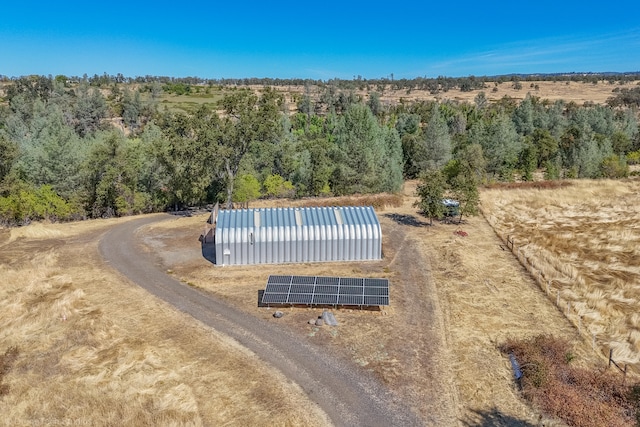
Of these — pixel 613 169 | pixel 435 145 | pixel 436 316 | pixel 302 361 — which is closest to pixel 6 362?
pixel 302 361

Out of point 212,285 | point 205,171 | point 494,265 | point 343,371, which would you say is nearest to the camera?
point 343,371

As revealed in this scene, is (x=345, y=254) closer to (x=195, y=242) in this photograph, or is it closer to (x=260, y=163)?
(x=195, y=242)

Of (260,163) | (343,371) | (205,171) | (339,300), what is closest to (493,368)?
(343,371)

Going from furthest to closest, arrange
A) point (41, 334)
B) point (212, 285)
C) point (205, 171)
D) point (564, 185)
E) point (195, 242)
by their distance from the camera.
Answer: point (564, 185), point (205, 171), point (195, 242), point (212, 285), point (41, 334)

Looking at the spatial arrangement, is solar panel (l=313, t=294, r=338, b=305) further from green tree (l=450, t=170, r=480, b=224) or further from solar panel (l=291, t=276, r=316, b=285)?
green tree (l=450, t=170, r=480, b=224)

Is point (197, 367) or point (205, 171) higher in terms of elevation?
point (205, 171)

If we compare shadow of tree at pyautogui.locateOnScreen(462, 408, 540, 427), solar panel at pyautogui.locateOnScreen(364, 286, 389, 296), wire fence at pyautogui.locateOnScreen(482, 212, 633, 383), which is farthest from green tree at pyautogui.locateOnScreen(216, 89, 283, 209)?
shadow of tree at pyautogui.locateOnScreen(462, 408, 540, 427)

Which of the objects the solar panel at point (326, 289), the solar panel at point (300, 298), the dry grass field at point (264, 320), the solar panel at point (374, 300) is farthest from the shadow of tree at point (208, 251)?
the solar panel at point (374, 300)
